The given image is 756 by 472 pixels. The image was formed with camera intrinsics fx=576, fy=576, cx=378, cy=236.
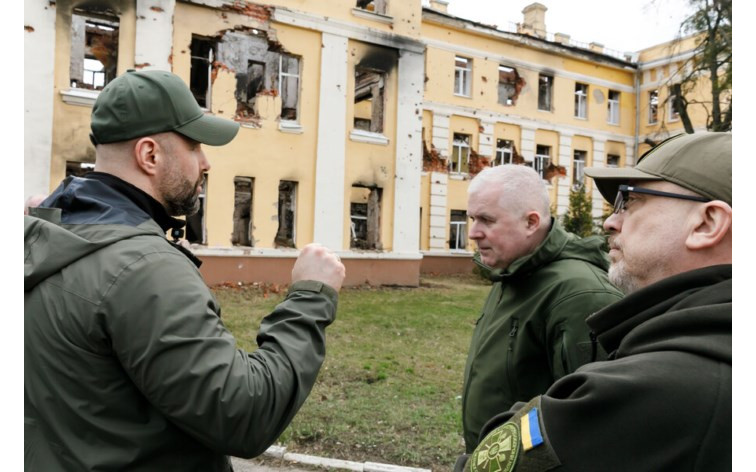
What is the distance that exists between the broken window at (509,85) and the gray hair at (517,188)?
23.4 m

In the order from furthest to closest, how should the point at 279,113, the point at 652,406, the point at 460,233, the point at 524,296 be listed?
the point at 460,233 < the point at 279,113 < the point at 524,296 < the point at 652,406

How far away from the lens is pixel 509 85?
84.3 feet

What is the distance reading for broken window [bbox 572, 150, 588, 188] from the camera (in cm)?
2733

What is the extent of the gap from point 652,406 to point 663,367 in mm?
79

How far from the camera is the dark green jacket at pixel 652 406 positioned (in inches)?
42.9

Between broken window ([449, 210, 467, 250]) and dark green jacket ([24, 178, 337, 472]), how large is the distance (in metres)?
22.4

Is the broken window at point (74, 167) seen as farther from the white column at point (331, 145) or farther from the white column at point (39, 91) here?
the white column at point (331, 145)

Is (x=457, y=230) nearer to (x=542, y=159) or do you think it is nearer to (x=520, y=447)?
(x=542, y=159)

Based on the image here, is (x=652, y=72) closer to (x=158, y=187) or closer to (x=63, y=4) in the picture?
(x=63, y=4)

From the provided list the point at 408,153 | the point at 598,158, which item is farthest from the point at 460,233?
the point at 598,158

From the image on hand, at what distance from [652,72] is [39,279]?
32.4 metres

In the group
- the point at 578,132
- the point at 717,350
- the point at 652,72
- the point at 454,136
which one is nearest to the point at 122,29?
the point at 454,136

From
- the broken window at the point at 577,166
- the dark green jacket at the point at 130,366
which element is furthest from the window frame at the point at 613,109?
the dark green jacket at the point at 130,366

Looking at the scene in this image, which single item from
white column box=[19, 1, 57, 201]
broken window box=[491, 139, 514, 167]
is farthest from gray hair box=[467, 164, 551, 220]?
broken window box=[491, 139, 514, 167]
